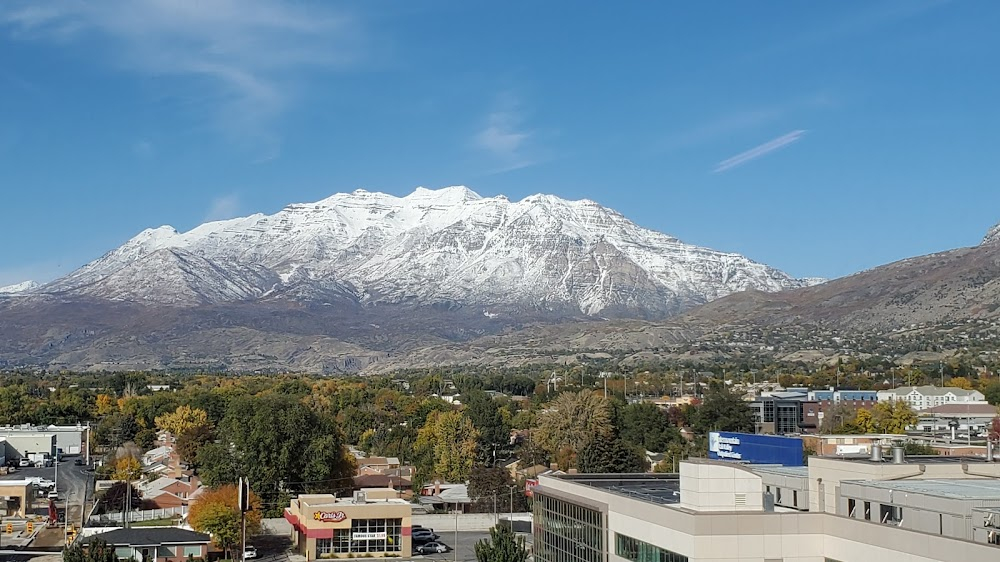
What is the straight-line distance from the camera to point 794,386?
15450 cm

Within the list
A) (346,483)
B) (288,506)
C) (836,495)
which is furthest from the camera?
(346,483)

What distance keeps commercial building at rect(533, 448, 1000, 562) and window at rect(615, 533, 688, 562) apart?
1.2 inches

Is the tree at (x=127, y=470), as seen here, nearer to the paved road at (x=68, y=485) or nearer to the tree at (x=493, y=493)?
the paved road at (x=68, y=485)

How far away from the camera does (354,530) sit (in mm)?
62562

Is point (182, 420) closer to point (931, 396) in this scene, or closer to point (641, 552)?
point (931, 396)

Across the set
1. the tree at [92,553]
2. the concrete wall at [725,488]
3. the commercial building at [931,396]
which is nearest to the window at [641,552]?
the concrete wall at [725,488]

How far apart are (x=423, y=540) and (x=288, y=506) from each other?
1156 cm

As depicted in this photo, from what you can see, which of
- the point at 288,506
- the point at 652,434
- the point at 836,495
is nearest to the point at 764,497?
the point at 836,495

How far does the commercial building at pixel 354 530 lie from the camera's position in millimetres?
62031

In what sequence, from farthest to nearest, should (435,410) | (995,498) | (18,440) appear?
(435,410) → (18,440) → (995,498)

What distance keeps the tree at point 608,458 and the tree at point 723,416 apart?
20668 millimetres

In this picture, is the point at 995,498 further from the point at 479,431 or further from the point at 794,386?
the point at 794,386

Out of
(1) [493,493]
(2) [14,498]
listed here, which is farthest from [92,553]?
(1) [493,493]

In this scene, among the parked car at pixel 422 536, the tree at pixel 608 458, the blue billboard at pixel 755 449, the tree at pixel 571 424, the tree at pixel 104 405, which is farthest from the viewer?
the tree at pixel 104 405
